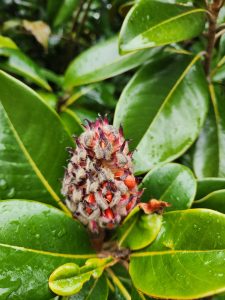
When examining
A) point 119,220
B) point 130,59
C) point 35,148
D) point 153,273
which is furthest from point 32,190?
point 130,59

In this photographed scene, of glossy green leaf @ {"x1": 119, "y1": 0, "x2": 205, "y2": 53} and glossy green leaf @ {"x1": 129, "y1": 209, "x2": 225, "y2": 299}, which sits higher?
glossy green leaf @ {"x1": 119, "y1": 0, "x2": 205, "y2": 53}

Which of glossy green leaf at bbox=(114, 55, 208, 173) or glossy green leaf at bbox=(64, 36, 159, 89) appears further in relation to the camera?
glossy green leaf at bbox=(64, 36, 159, 89)

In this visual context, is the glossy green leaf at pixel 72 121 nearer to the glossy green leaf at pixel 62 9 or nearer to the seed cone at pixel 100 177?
the seed cone at pixel 100 177

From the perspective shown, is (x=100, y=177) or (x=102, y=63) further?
(x=102, y=63)

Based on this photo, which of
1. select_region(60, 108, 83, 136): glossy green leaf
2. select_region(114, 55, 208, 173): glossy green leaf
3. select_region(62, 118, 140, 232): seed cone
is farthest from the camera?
select_region(60, 108, 83, 136): glossy green leaf

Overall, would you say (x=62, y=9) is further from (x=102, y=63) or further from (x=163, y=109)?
(x=163, y=109)

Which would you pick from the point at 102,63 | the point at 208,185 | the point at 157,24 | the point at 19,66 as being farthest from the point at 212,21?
the point at 19,66

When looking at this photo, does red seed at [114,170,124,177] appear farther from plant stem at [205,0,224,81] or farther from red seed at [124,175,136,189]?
plant stem at [205,0,224,81]

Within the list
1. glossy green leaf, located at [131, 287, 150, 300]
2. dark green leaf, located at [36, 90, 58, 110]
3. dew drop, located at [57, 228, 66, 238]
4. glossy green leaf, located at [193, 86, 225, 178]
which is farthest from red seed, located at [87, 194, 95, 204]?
dark green leaf, located at [36, 90, 58, 110]
